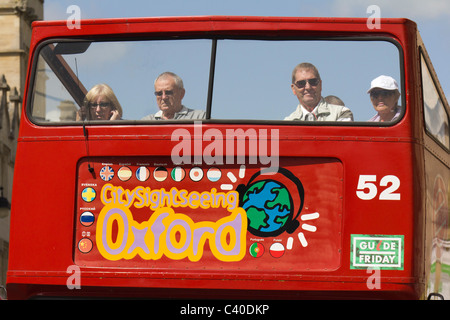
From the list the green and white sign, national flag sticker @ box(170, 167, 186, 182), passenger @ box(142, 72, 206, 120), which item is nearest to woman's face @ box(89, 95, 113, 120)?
passenger @ box(142, 72, 206, 120)

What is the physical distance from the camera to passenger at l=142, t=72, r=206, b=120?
301 inches

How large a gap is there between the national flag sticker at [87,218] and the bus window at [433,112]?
2.81m

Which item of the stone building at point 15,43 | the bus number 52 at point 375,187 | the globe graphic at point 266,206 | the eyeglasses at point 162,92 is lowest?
the globe graphic at point 266,206

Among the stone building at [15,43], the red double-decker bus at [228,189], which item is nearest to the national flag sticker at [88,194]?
A: the red double-decker bus at [228,189]

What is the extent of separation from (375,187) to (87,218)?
2.26 metres

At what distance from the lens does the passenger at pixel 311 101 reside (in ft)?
24.8

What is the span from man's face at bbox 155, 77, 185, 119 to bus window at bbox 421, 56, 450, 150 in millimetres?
2017

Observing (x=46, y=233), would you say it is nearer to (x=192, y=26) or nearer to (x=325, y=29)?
(x=192, y=26)

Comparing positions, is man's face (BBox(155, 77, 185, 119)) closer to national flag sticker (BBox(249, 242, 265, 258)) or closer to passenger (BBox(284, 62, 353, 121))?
passenger (BBox(284, 62, 353, 121))

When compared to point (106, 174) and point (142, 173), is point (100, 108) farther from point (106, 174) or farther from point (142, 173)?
A: point (142, 173)

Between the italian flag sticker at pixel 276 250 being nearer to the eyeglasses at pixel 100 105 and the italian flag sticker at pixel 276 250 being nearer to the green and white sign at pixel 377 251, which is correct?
the green and white sign at pixel 377 251

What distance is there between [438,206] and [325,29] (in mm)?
2100

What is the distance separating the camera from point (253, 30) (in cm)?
768
